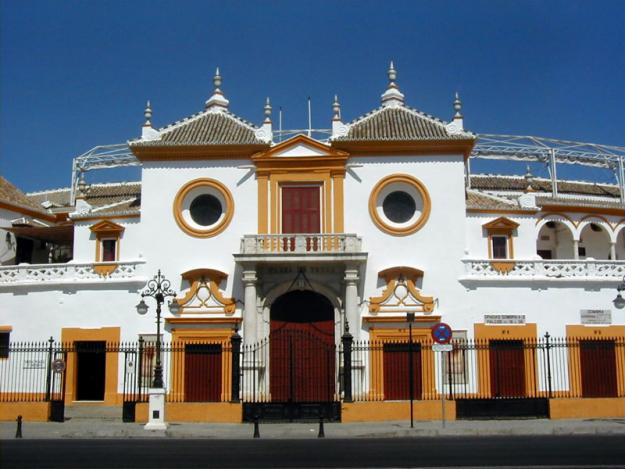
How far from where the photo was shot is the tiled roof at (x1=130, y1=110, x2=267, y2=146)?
96.7 ft

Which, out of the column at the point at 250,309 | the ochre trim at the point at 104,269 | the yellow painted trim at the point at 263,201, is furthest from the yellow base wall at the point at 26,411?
the yellow painted trim at the point at 263,201

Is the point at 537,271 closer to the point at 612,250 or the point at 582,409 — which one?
the point at 582,409

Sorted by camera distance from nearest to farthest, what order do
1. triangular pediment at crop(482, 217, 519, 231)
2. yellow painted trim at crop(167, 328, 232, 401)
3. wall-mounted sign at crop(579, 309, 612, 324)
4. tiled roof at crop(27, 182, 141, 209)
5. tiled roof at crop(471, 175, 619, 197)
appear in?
yellow painted trim at crop(167, 328, 232, 401)
wall-mounted sign at crop(579, 309, 612, 324)
triangular pediment at crop(482, 217, 519, 231)
tiled roof at crop(27, 182, 141, 209)
tiled roof at crop(471, 175, 619, 197)

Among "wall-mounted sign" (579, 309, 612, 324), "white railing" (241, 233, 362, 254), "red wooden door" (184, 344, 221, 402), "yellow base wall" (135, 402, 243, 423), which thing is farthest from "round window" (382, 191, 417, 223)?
"yellow base wall" (135, 402, 243, 423)

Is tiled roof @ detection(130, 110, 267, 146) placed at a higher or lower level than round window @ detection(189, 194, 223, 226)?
higher

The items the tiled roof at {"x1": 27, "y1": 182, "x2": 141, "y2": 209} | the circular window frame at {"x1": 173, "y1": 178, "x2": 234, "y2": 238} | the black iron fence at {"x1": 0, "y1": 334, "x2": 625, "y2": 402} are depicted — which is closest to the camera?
the black iron fence at {"x1": 0, "y1": 334, "x2": 625, "y2": 402}

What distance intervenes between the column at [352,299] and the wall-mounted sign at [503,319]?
15.9 ft

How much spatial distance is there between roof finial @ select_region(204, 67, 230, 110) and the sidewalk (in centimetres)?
1493

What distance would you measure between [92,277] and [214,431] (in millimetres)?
11161

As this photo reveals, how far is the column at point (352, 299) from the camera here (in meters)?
27.4

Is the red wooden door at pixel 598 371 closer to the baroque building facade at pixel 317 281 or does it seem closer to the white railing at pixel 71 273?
the baroque building facade at pixel 317 281

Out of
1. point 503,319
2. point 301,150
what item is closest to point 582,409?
point 503,319

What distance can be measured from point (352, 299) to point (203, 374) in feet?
20.1

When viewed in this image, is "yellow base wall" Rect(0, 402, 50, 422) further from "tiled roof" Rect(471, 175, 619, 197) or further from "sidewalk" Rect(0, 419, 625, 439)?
"tiled roof" Rect(471, 175, 619, 197)
